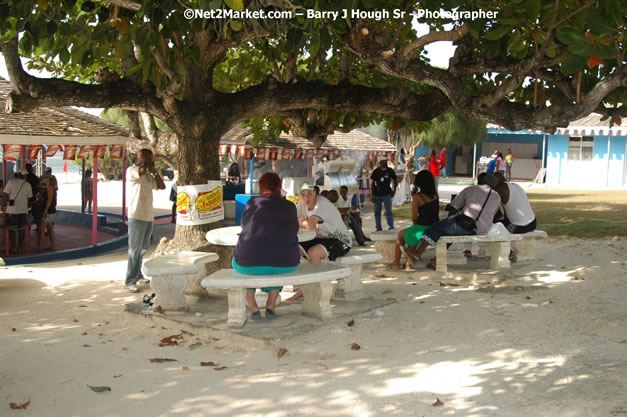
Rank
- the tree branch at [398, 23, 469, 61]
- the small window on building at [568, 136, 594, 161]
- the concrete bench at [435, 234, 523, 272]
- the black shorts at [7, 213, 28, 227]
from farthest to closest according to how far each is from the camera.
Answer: the small window on building at [568, 136, 594, 161]
the black shorts at [7, 213, 28, 227]
the concrete bench at [435, 234, 523, 272]
the tree branch at [398, 23, 469, 61]

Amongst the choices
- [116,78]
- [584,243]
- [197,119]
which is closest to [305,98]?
[197,119]

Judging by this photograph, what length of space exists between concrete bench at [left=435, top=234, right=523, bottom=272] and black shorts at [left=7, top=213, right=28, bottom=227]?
295 inches

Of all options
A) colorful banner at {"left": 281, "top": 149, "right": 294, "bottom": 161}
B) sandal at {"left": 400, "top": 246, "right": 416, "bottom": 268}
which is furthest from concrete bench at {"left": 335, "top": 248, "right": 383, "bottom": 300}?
colorful banner at {"left": 281, "top": 149, "right": 294, "bottom": 161}

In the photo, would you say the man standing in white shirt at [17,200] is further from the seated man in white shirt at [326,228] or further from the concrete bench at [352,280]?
the concrete bench at [352,280]

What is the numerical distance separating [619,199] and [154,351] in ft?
67.1

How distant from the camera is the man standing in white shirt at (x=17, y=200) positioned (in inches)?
464

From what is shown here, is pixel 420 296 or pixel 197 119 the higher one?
pixel 197 119

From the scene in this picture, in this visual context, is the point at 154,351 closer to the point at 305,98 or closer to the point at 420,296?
the point at 420,296

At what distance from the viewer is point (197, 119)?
320 inches

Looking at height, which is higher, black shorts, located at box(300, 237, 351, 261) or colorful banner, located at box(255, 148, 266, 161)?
colorful banner, located at box(255, 148, 266, 161)

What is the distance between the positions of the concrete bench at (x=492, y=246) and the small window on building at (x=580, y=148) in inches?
1084

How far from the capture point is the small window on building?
34156 mm

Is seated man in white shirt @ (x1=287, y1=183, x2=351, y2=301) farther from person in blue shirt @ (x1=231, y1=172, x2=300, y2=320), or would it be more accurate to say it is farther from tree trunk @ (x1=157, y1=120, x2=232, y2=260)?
person in blue shirt @ (x1=231, y1=172, x2=300, y2=320)

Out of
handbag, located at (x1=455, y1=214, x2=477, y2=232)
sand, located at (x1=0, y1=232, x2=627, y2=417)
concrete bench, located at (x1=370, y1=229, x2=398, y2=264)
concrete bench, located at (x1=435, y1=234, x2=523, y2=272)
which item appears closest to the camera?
sand, located at (x1=0, y1=232, x2=627, y2=417)
